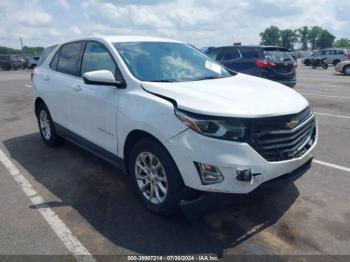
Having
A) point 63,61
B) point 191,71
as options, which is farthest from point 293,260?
point 63,61

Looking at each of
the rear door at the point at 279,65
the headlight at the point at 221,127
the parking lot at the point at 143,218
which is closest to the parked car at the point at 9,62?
the rear door at the point at 279,65

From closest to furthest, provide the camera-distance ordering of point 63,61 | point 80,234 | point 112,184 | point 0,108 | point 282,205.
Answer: point 80,234 → point 282,205 → point 112,184 → point 63,61 → point 0,108

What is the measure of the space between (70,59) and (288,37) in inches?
5068

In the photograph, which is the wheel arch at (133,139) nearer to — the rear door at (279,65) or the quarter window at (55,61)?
the quarter window at (55,61)

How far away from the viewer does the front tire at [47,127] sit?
18.7ft

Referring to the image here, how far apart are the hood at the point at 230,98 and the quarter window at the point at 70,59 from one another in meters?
1.73

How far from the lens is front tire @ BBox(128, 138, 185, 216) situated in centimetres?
312

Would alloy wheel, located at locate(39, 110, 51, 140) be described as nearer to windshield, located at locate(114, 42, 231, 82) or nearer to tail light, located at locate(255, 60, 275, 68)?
windshield, located at locate(114, 42, 231, 82)

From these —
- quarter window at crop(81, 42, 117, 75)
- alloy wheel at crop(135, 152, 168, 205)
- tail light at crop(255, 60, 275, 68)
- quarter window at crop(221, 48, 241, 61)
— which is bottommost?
alloy wheel at crop(135, 152, 168, 205)

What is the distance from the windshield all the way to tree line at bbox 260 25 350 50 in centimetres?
12254

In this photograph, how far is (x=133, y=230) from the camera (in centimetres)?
330

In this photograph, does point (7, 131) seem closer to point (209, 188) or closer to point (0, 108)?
point (0, 108)

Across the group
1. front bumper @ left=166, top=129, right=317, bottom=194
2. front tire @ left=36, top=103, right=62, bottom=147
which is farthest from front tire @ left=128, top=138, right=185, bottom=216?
front tire @ left=36, top=103, right=62, bottom=147

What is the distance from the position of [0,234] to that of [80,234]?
80 centimetres
